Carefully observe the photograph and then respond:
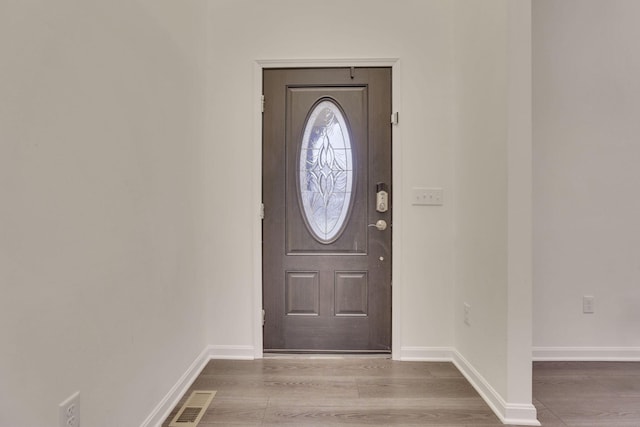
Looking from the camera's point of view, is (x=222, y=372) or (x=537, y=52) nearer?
(x=222, y=372)

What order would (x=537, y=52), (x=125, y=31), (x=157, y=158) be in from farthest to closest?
(x=537, y=52), (x=157, y=158), (x=125, y=31)

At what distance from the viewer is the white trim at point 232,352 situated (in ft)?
7.82

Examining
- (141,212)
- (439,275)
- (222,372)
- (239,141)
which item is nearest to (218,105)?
(239,141)

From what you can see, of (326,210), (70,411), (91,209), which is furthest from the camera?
(326,210)

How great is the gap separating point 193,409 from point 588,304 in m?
2.73

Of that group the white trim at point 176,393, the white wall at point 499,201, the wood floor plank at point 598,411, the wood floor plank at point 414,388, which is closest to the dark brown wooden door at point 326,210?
the wood floor plank at point 414,388

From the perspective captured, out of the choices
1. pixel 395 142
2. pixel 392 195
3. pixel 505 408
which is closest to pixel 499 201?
pixel 392 195

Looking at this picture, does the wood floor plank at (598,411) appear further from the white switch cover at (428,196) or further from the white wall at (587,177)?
the white switch cover at (428,196)

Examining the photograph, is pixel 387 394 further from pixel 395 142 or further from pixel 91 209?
pixel 91 209

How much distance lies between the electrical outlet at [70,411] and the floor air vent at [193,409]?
26.0 inches

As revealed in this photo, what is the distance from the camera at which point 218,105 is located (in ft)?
7.91

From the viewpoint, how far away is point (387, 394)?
1.92m

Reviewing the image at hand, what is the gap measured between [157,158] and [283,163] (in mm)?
945

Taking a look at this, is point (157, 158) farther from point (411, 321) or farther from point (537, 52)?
point (537, 52)
